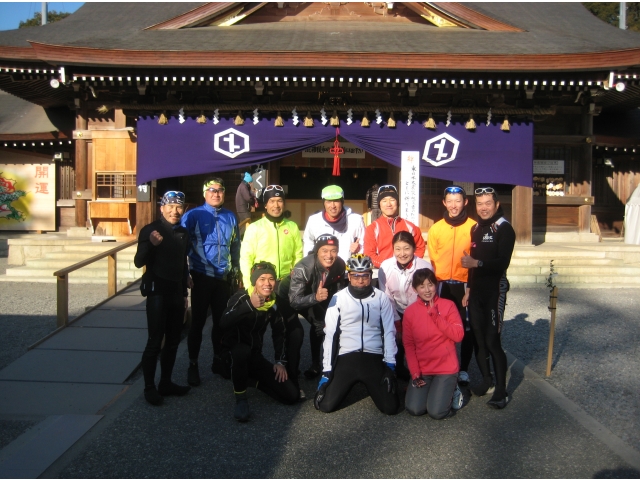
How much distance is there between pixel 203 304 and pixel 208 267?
0.31 metres

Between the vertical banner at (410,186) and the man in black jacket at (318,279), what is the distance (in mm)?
5433

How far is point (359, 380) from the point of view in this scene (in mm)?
4059

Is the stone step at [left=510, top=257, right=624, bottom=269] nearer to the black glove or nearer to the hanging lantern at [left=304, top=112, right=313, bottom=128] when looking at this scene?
the hanging lantern at [left=304, top=112, right=313, bottom=128]

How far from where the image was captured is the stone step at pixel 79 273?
9.67 metres

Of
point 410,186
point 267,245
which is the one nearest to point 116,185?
point 410,186

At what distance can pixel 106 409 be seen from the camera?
13.7 ft

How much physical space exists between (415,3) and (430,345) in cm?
923

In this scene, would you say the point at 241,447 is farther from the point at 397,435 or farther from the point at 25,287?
the point at 25,287

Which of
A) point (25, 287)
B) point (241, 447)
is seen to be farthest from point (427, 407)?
point (25, 287)

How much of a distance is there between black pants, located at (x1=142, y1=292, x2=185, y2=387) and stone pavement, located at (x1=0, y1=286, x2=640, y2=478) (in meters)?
0.28

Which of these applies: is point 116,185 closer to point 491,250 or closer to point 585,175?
point 491,250

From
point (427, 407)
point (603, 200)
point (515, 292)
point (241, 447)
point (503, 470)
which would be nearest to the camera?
point (503, 470)

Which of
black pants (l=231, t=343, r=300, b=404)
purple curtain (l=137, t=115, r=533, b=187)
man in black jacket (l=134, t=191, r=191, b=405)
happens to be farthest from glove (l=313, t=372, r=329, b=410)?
purple curtain (l=137, t=115, r=533, b=187)

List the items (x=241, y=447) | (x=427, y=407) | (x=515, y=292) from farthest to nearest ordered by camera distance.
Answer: (x=515, y=292) → (x=427, y=407) → (x=241, y=447)
